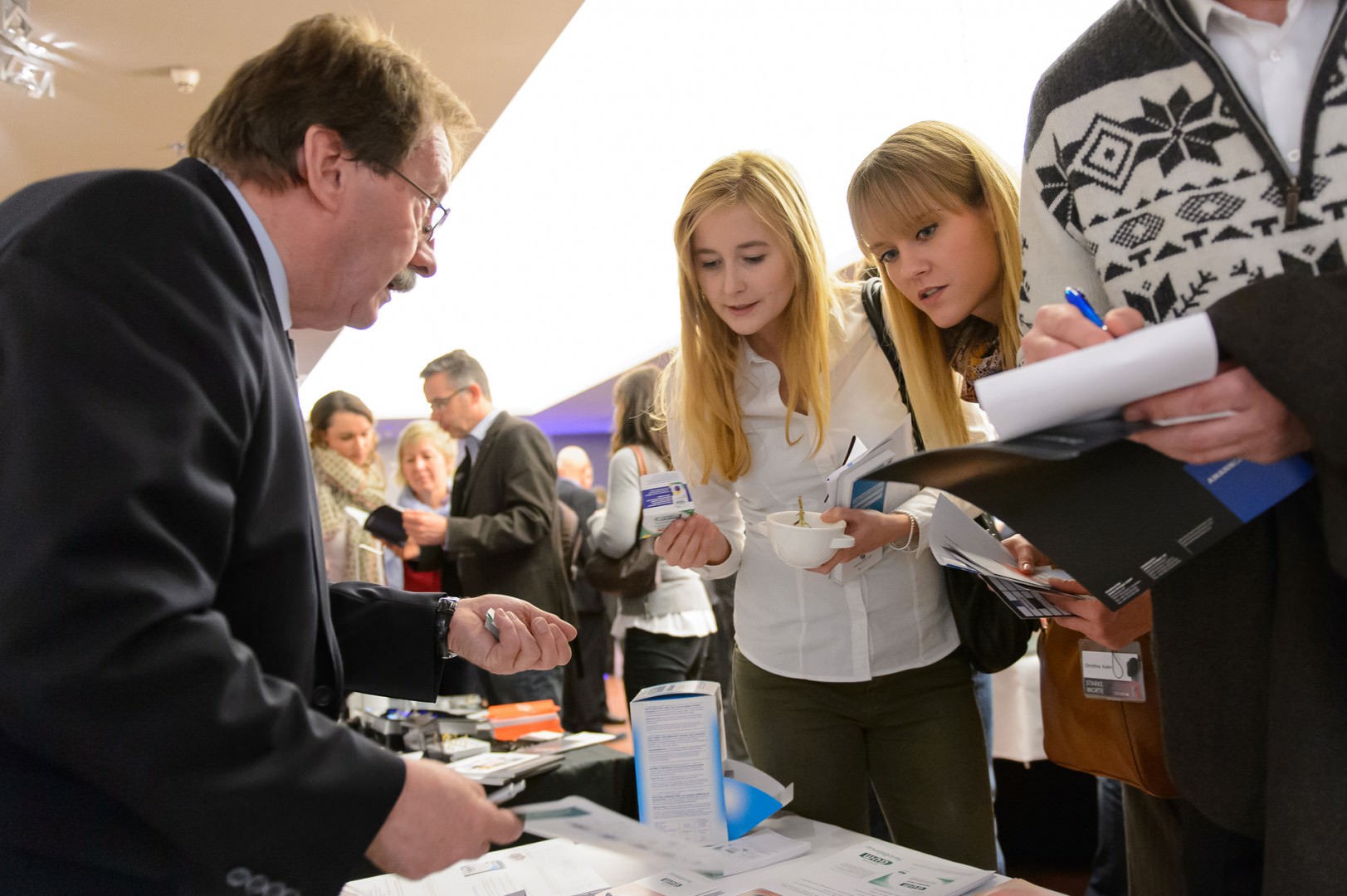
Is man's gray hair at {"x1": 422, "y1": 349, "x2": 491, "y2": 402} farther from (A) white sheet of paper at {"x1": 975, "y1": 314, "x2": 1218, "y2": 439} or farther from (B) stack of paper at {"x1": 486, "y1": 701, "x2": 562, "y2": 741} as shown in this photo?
(A) white sheet of paper at {"x1": 975, "y1": 314, "x2": 1218, "y2": 439}

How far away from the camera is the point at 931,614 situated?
179 centimetres

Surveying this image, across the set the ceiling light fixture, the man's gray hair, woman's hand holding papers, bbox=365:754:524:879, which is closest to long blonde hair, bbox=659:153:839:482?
woman's hand holding papers, bbox=365:754:524:879

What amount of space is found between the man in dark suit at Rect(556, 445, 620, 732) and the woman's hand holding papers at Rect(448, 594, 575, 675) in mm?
3093

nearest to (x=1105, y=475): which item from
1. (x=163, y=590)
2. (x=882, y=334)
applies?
(x=163, y=590)

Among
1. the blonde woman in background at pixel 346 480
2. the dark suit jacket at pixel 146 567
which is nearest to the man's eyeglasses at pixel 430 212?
the dark suit jacket at pixel 146 567

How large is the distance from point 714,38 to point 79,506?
4.26 meters

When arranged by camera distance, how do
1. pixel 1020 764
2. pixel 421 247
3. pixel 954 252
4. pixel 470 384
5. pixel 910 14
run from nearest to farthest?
pixel 421 247 < pixel 954 252 < pixel 1020 764 < pixel 910 14 < pixel 470 384

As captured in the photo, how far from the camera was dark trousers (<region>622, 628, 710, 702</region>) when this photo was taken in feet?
13.2

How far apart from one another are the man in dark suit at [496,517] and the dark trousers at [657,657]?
0.99 feet

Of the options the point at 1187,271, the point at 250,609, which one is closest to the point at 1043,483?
the point at 1187,271

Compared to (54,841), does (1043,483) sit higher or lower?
higher

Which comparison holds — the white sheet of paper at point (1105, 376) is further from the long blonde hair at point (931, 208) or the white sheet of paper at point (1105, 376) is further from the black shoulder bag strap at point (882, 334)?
the black shoulder bag strap at point (882, 334)

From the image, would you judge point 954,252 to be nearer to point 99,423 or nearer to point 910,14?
point 99,423

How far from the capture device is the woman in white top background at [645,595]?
3.96 m
